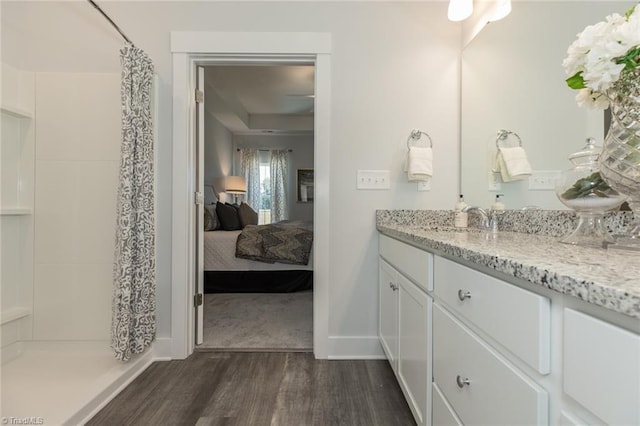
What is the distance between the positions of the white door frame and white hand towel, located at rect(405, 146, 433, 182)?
1.75 ft

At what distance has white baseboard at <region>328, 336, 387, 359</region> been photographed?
2.04 meters

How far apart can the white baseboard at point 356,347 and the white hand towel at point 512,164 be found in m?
1.28

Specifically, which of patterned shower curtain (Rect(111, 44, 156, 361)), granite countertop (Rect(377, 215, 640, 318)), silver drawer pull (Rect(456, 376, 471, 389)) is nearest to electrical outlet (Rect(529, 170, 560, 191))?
granite countertop (Rect(377, 215, 640, 318))

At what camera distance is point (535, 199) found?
142 centimetres

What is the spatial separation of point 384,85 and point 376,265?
3.95ft

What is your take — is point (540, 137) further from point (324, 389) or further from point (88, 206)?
point (88, 206)

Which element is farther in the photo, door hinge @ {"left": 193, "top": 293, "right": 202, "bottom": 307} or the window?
the window

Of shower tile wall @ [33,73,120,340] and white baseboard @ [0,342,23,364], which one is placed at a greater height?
shower tile wall @ [33,73,120,340]

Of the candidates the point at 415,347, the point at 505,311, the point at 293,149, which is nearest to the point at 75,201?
the point at 415,347

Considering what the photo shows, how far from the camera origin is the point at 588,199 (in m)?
0.98

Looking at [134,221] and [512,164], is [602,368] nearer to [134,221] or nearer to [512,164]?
[512,164]

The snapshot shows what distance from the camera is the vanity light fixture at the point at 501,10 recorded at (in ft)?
5.51

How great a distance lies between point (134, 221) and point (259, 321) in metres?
1.35

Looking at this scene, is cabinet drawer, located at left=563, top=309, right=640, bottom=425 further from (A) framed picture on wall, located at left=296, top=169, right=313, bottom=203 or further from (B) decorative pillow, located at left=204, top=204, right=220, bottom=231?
(A) framed picture on wall, located at left=296, top=169, right=313, bottom=203
